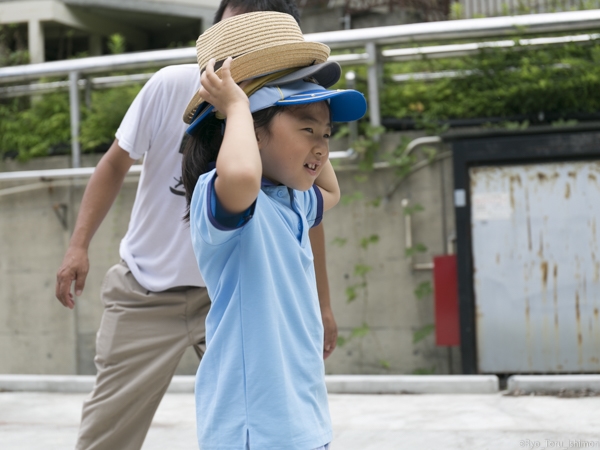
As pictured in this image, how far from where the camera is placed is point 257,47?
1.86 m

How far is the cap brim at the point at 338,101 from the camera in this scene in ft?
5.80

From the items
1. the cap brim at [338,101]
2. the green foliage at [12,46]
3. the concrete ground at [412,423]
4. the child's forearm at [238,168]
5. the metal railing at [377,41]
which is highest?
the green foliage at [12,46]

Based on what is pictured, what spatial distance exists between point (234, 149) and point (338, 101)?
0.42 metres

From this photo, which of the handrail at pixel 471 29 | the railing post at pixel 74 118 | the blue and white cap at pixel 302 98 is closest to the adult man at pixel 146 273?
the blue and white cap at pixel 302 98

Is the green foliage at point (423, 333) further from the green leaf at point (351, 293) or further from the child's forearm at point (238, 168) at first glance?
the child's forearm at point (238, 168)

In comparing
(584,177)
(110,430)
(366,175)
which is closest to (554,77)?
(584,177)

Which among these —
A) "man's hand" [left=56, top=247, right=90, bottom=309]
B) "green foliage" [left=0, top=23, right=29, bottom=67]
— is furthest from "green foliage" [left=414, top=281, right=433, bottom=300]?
"green foliage" [left=0, top=23, right=29, bottom=67]

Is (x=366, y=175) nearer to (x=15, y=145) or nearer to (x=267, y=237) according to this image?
(x=15, y=145)

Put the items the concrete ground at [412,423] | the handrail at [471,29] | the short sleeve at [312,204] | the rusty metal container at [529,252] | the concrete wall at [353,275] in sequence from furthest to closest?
1. the concrete wall at [353,275]
2. the handrail at [471,29]
3. the rusty metal container at [529,252]
4. the concrete ground at [412,423]
5. the short sleeve at [312,204]

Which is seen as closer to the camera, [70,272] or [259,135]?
[259,135]

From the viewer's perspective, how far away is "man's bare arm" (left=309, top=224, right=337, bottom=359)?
102 inches

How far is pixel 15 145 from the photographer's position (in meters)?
7.14

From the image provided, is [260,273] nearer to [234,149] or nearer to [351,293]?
[234,149]

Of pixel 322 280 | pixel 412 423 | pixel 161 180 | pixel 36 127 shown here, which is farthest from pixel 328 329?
pixel 36 127
